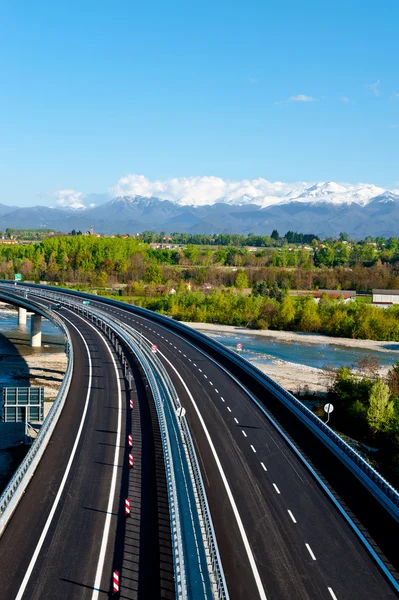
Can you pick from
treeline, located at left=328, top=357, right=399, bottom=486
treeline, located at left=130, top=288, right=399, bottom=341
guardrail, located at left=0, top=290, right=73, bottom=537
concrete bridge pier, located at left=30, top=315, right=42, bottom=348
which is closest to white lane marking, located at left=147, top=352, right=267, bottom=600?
guardrail, located at left=0, top=290, right=73, bottom=537

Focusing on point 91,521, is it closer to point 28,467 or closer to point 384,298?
point 28,467

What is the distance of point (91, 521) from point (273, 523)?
308 inches

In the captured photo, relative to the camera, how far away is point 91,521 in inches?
951

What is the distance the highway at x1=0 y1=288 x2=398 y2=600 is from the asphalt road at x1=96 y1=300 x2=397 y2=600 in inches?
1.7

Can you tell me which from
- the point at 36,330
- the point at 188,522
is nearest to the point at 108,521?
the point at 188,522

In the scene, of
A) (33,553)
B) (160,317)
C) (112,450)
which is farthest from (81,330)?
(33,553)

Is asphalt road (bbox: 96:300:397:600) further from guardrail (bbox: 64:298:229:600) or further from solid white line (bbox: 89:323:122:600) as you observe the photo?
solid white line (bbox: 89:323:122:600)

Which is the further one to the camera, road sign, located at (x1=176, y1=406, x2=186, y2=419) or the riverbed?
the riverbed

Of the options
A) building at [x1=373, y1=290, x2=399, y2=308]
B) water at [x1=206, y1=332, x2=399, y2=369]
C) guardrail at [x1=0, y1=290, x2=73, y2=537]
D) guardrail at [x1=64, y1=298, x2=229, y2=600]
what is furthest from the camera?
building at [x1=373, y1=290, x2=399, y2=308]

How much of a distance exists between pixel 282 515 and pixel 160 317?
7582 cm

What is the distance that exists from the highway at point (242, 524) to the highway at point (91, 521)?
2.7 inches

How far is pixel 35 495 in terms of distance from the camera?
26438mm

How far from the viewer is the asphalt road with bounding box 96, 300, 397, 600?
66.0ft

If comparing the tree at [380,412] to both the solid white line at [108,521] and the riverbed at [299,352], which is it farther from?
the solid white line at [108,521]
